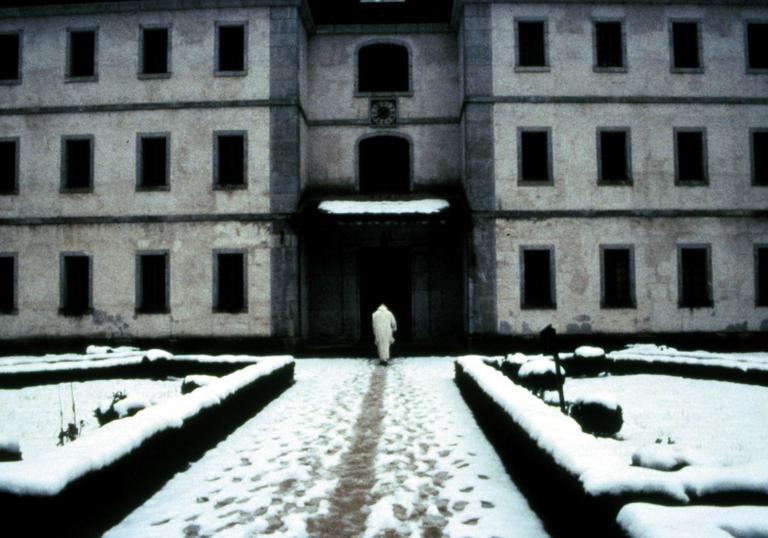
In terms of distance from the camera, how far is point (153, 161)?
66.6ft

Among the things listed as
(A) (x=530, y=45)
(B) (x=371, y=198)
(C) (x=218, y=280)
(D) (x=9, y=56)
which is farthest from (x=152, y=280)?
(A) (x=530, y=45)

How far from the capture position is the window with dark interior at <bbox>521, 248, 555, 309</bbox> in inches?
767

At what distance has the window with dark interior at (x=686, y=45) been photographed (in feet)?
66.6

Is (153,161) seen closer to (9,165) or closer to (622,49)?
(9,165)

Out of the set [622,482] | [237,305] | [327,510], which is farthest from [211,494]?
[237,305]

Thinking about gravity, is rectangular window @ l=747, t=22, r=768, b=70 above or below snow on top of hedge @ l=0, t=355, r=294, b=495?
above

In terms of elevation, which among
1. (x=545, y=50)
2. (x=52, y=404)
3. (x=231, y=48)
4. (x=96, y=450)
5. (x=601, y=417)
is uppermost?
(x=231, y=48)

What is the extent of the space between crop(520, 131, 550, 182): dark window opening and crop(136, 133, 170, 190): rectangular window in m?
10.5

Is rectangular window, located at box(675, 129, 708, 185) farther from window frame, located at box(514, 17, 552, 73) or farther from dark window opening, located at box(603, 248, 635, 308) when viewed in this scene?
window frame, located at box(514, 17, 552, 73)

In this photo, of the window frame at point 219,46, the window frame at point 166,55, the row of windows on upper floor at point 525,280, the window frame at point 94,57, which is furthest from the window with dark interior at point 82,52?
the row of windows on upper floor at point 525,280

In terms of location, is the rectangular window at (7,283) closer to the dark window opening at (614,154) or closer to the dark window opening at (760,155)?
the dark window opening at (614,154)

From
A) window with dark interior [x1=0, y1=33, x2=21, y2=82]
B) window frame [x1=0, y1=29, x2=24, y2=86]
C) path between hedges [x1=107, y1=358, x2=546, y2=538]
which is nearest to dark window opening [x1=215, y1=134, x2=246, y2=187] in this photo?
window frame [x1=0, y1=29, x2=24, y2=86]

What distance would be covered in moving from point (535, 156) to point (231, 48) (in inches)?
377

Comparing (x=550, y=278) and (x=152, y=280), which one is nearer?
(x=550, y=278)
